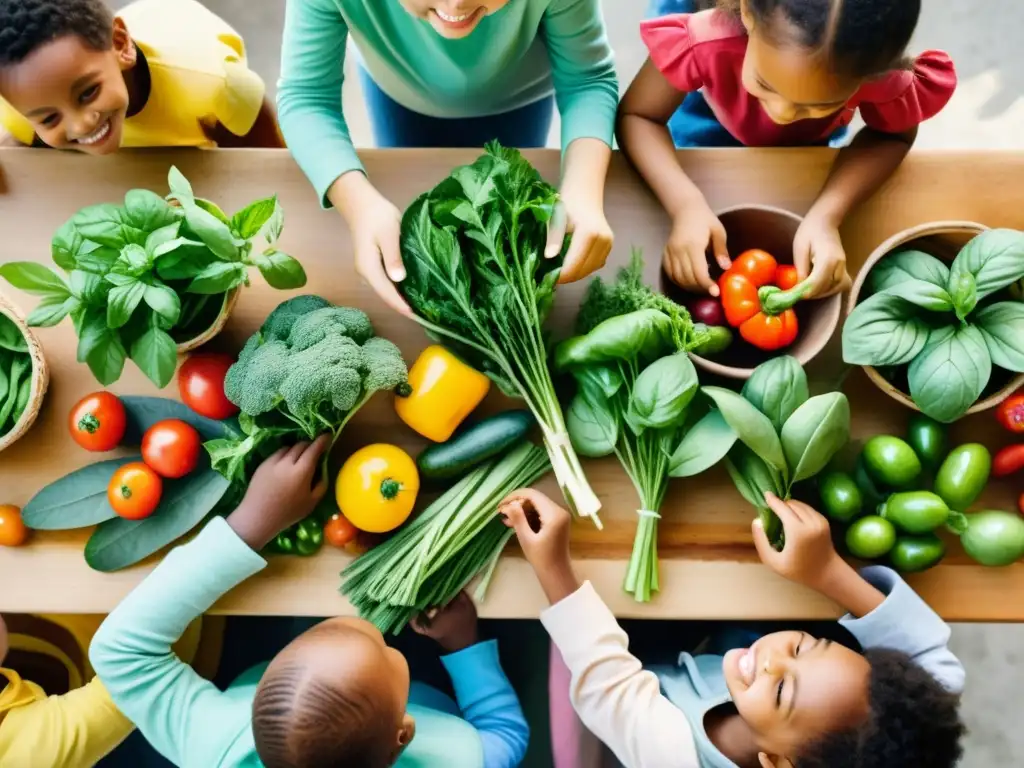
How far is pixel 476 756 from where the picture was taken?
101cm

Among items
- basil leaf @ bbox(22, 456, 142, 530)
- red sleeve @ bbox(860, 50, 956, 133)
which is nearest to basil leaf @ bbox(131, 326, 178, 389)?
basil leaf @ bbox(22, 456, 142, 530)

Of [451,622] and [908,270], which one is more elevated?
[908,270]

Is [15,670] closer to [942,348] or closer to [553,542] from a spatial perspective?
[553,542]

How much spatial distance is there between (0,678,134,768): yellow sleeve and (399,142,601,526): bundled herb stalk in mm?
749

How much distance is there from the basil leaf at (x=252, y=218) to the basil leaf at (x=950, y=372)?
2.52 feet

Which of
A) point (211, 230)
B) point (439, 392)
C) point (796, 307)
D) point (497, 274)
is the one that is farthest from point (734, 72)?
point (211, 230)

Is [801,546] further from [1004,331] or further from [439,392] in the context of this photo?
[439,392]

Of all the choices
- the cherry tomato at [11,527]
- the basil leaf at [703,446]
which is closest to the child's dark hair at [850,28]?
the basil leaf at [703,446]

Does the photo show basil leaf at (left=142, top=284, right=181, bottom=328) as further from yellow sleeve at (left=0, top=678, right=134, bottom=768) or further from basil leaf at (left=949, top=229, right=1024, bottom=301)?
basil leaf at (left=949, top=229, right=1024, bottom=301)

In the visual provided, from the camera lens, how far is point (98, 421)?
908 mm

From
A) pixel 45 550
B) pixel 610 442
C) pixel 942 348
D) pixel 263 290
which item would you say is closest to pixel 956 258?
pixel 942 348

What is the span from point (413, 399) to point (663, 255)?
0.38 m

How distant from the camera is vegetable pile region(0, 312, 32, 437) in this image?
35.5 inches

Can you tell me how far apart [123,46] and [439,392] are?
631 millimetres
